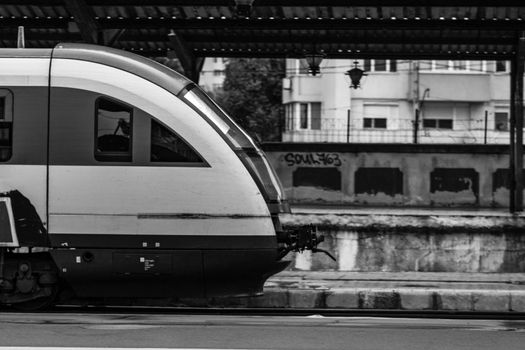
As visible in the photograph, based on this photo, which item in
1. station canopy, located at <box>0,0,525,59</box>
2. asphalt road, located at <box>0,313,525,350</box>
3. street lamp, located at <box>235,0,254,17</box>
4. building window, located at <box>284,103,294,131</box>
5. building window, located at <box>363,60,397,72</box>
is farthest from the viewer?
building window, located at <box>363,60,397,72</box>

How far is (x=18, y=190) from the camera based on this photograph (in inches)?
422

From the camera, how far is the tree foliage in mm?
44656

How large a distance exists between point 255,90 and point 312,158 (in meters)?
18.9

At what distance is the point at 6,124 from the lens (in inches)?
427

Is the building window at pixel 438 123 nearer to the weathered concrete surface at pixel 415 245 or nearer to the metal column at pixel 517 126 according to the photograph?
the metal column at pixel 517 126

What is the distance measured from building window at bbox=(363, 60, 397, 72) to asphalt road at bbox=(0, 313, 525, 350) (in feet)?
97.0

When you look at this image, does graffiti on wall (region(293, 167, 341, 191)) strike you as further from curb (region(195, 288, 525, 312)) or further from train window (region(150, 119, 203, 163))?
train window (region(150, 119, 203, 163))

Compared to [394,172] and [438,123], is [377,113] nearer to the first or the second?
[438,123]

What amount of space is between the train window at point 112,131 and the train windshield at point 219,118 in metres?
0.76

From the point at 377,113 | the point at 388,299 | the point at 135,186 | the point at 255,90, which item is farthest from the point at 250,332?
the point at 255,90

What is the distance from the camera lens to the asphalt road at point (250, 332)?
28.5ft

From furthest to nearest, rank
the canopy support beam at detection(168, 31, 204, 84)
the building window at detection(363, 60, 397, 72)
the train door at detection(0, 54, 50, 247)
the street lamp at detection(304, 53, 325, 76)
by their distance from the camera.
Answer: the building window at detection(363, 60, 397, 72), the street lamp at detection(304, 53, 325, 76), the canopy support beam at detection(168, 31, 204, 84), the train door at detection(0, 54, 50, 247)

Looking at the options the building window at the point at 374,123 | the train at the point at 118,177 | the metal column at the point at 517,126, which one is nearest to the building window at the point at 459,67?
the building window at the point at 374,123

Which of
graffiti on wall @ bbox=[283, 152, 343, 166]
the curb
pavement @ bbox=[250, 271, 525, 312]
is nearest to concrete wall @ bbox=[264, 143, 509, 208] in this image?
graffiti on wall @ bbox=[283, 152, 343, 166]
